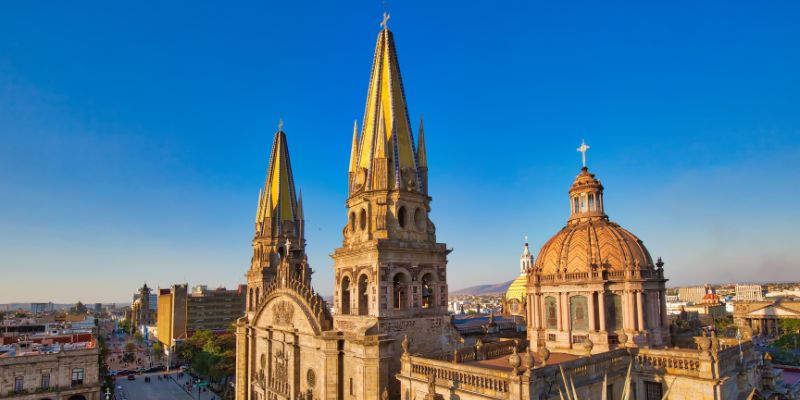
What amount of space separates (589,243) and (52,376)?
56.2 m

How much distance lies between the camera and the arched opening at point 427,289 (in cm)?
A: 3119

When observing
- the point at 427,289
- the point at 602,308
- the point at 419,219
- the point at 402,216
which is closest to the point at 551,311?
the point at 602,308

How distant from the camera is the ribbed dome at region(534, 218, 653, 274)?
30.3m

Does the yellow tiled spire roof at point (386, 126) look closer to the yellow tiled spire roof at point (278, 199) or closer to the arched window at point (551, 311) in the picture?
the arched window at point (551, 311)

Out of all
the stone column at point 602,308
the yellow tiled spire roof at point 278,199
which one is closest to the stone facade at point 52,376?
the yellow tiled spire roof at point 278,199

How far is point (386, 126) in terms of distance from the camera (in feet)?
105

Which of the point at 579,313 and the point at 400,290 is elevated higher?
the point at 400,290

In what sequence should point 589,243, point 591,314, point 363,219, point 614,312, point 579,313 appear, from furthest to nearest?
1. point 589,243
2. point 363,219
3. point 579,313
4. point 614,312
5. point 591,314

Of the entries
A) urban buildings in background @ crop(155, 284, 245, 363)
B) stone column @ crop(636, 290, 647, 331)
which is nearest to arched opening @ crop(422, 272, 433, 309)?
stone column @ crop(636, 290, 647, 331)

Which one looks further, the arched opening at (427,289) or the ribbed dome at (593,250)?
the arched opening at (427,289)

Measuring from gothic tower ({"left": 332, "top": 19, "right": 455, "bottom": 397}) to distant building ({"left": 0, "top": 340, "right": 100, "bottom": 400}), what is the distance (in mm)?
40367

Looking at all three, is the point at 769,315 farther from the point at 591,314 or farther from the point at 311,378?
the point at 311,378

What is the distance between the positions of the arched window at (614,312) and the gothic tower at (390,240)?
9442mm

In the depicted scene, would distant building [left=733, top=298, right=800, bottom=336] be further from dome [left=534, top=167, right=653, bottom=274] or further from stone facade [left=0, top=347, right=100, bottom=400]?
stone facade [left=0, top=347, right=100, bottom=400]
